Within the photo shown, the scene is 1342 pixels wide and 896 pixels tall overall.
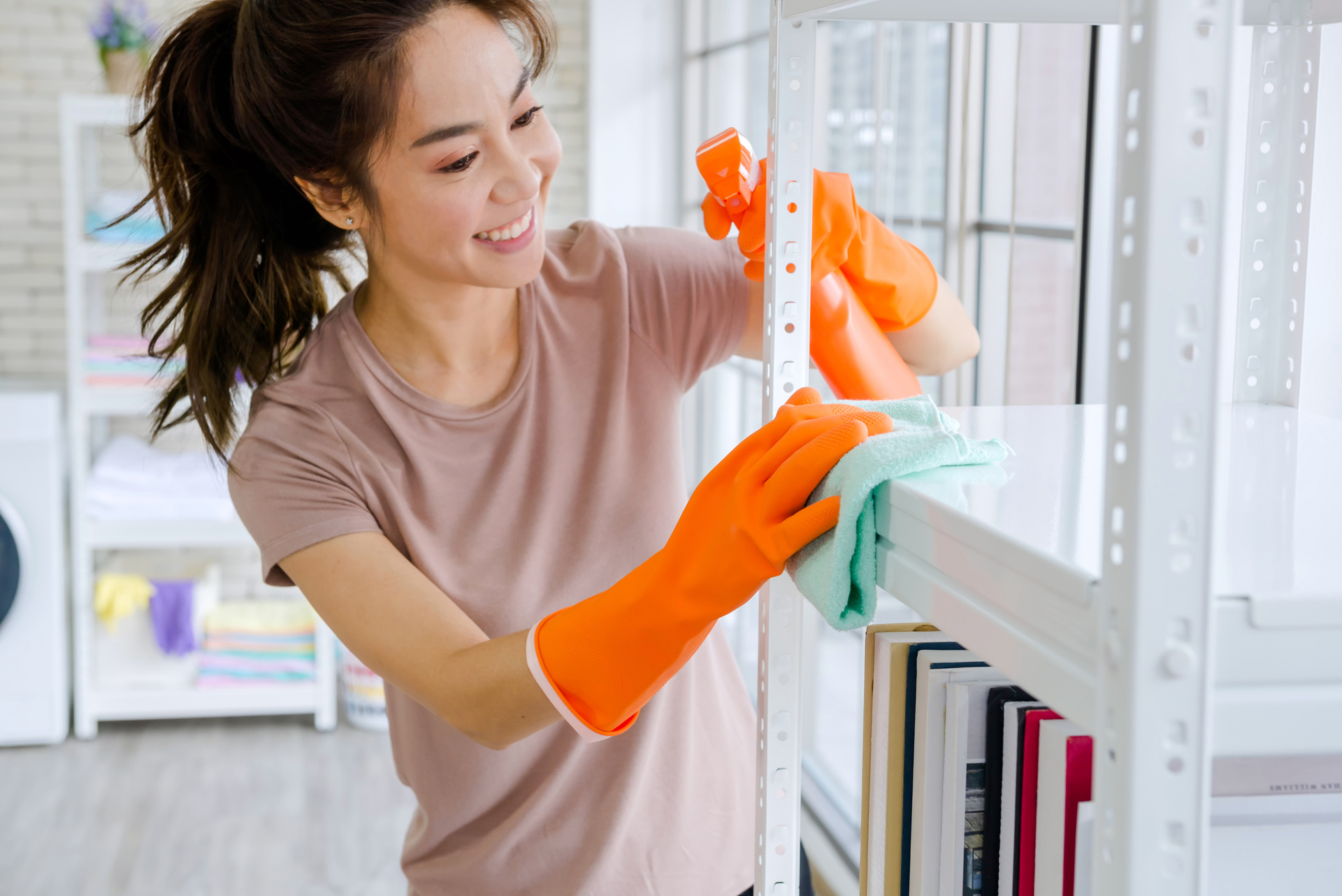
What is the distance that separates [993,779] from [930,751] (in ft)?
0.12

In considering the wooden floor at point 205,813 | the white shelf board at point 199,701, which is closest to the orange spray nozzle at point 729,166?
the wooden floor at point 205,813

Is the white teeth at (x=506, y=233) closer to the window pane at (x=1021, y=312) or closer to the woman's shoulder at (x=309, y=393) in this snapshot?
the woman's shoulder at (x=309, y=393)

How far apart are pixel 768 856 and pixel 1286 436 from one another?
0.41 metres

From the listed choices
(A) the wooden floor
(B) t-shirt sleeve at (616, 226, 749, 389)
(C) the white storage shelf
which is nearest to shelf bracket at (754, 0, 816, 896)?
(C) the white storage shelf

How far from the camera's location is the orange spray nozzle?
0.82 meters

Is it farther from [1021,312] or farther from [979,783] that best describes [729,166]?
[1021,312]

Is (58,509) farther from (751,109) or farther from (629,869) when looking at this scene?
(629,869)

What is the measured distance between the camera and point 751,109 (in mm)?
3121

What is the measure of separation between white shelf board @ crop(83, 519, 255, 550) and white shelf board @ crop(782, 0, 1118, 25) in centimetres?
276

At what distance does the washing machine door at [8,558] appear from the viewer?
3061 mm

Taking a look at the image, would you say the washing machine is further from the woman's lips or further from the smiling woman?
the woman's lips


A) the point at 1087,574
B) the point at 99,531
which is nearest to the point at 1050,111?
the point at 1087,574

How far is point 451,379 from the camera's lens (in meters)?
1.20

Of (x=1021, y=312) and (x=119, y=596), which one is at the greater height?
(x=1021, y=312)
